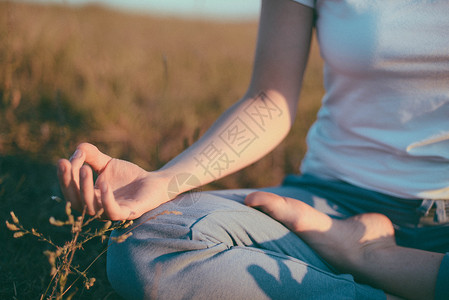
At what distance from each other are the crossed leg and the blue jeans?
4cm

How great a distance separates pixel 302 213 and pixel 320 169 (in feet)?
1.01

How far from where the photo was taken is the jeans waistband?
1.14m

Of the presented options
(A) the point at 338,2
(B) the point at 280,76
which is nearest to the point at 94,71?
(B) the point at 280,76

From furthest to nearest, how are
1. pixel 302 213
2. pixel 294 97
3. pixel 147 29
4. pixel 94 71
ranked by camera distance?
pixel 147 29 → pixel 94 71 → pixel 294 97 → pixel 302 213

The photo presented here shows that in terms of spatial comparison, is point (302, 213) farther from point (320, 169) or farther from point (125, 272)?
point (125, 272)

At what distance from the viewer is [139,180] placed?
1047 mm

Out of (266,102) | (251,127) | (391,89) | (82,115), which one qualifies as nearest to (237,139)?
(251,127)

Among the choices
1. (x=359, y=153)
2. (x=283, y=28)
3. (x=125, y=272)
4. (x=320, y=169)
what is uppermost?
(x=283, y=28)

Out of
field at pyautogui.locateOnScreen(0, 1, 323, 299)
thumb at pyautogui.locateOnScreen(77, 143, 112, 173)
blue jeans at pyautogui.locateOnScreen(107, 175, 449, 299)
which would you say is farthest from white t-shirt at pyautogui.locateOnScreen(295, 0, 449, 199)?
thumb at pyautogui.locateOnScreen(77, 143, 112, 173)

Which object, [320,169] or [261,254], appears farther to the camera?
[320,169]

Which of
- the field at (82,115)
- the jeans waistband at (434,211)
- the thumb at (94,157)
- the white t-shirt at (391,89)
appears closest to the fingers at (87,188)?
the thumb at (94,157)

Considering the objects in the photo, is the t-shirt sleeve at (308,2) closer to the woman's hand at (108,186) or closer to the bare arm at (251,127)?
the bare arm at (251,127)

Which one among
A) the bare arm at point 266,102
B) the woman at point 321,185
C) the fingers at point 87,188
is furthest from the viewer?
the bare arm at point 266,102

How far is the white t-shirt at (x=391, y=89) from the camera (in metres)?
1.06
